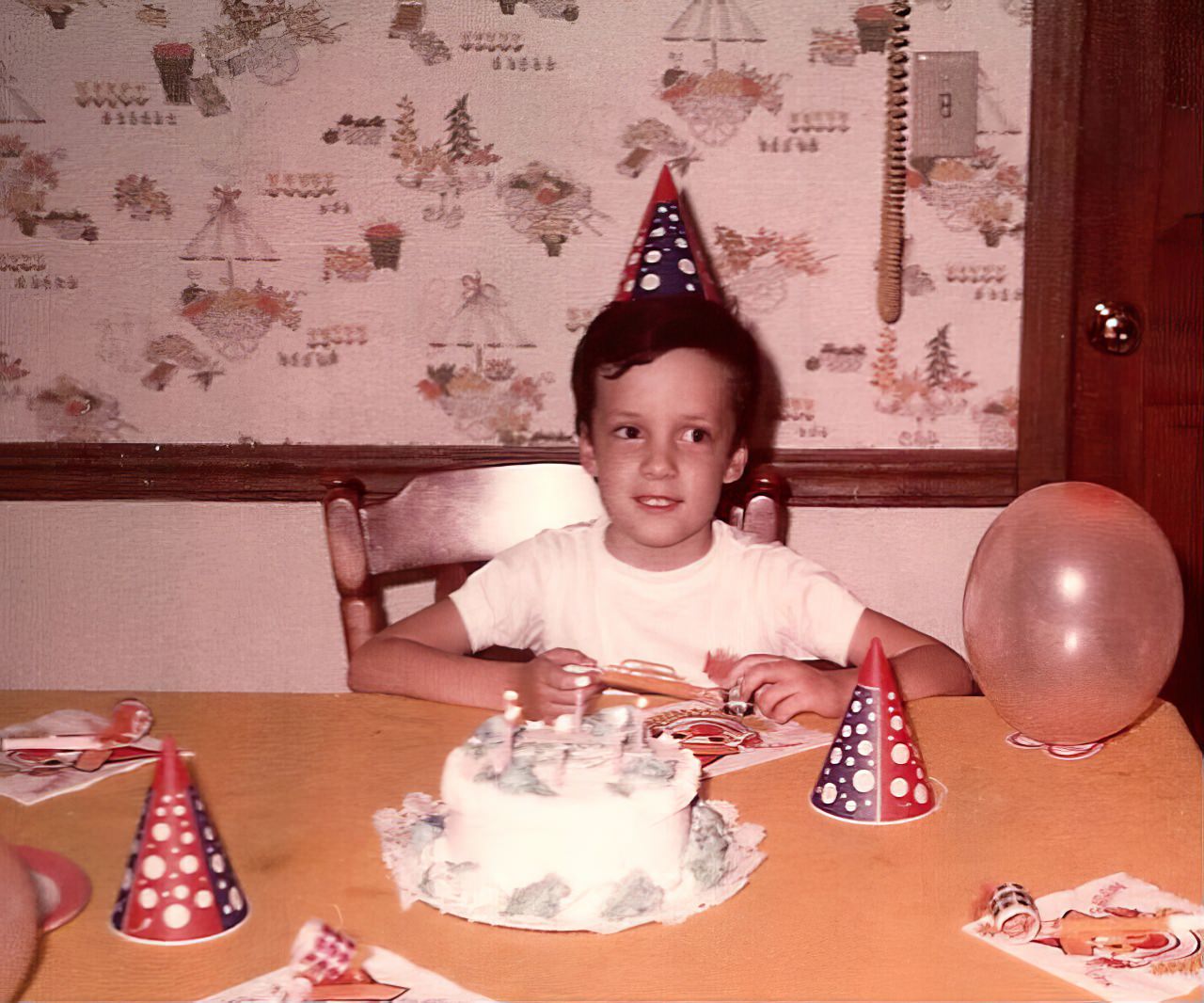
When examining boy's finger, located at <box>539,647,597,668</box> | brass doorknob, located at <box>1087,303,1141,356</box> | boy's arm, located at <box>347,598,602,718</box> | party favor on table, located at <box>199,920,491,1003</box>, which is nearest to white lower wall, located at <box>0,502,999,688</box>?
brass doorknob, located at <box>1087,303,1141,356</box>

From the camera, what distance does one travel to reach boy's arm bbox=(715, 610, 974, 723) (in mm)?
1052

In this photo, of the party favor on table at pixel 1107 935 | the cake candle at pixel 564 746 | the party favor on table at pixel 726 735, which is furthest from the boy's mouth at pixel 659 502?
the party favor on table at pixel 1107 935

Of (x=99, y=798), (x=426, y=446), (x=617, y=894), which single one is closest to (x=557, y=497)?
(x=426, y=446)

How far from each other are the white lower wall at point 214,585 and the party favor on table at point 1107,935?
1.00 metres

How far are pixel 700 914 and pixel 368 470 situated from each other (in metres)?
1.08

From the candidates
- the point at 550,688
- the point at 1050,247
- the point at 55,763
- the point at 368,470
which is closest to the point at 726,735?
the point at 550,688

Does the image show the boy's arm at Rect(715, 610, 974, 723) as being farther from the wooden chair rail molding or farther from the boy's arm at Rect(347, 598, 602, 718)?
the wooden chair rail molding

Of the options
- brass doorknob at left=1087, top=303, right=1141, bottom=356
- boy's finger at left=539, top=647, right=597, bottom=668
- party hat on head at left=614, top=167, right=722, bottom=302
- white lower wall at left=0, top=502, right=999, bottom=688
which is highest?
party hat on head at left=614, top=167, right=722, bottom=302

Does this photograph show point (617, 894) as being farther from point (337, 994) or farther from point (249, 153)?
point (249, 153)

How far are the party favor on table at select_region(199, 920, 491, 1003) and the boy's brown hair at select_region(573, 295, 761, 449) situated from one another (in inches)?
31.3

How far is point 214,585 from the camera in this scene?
177cm

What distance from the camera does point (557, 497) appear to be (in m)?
1.44

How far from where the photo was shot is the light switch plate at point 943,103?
1.60 meters

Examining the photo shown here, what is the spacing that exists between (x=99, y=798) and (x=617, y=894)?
39 centimetres
